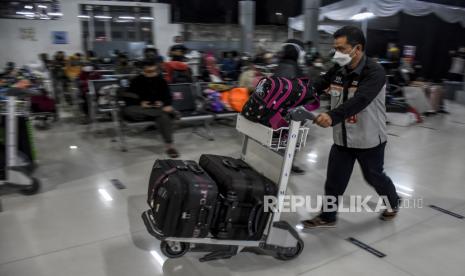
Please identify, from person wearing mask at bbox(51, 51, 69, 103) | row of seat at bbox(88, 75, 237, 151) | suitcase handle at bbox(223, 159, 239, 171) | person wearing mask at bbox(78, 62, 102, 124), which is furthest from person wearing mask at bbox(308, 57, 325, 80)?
suitcase handle at bbox(223, 159, 239, 171)

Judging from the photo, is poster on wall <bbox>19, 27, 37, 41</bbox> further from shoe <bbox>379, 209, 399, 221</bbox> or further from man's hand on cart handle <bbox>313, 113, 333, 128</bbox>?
man's hand on cart handle <bbox>313, 113, 333, 128</bbox>

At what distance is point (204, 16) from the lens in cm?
1688

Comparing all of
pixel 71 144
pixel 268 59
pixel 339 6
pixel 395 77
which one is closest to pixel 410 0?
pixel 339 6

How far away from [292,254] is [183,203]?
2.90 ft

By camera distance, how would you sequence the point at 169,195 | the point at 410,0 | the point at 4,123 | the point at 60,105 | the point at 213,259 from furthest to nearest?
the point at 410,0 → the point at 60,105 → the point at 4,123 → the point at 213,259 → the point at 169,195

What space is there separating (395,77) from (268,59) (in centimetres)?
274

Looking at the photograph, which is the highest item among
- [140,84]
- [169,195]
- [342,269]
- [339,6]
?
[339,6]

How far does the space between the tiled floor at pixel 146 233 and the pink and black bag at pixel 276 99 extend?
92 cm

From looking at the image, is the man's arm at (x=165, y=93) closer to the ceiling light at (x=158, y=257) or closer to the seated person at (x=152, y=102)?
the seated person at (x=152, y=102)

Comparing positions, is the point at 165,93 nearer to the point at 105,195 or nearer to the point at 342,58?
the point at 105,195

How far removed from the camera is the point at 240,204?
2168 millimetres

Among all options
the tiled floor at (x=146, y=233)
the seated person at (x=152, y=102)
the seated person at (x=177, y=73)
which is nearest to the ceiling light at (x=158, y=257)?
the tiled floor at (x=146, y=233)

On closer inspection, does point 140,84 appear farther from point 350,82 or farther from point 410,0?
point 410,0

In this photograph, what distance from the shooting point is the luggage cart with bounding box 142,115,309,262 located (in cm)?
215
